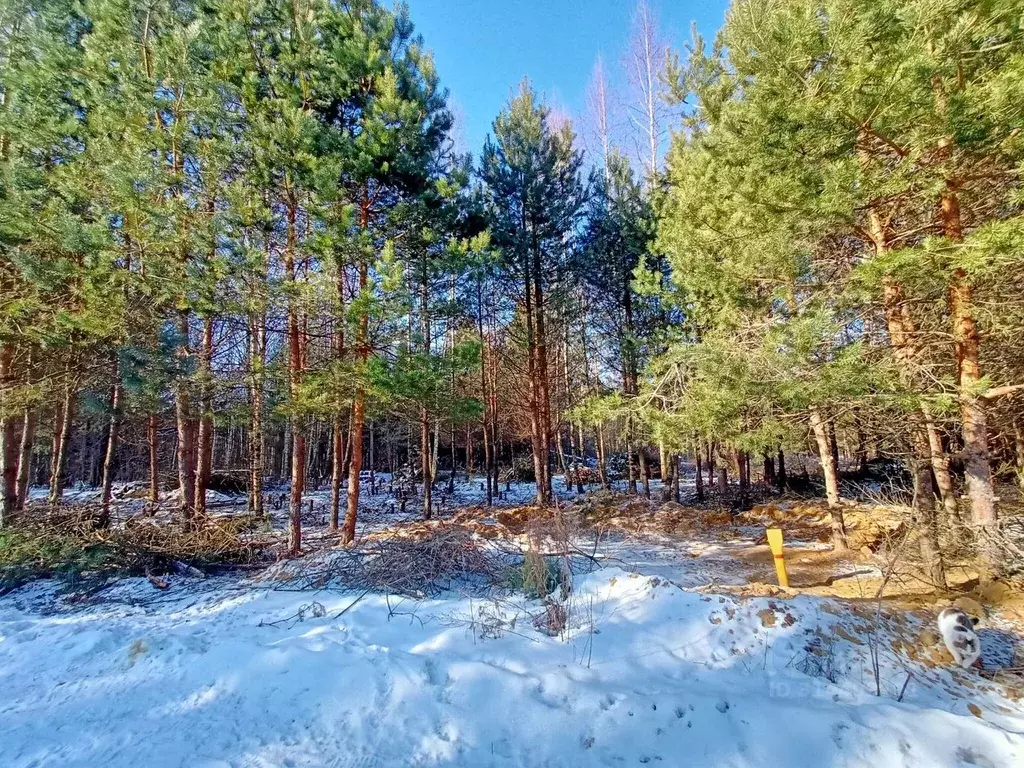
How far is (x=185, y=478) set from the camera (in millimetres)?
8281

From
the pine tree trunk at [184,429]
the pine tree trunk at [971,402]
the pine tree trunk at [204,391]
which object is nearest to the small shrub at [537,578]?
the pine tree trunk at [971,402]

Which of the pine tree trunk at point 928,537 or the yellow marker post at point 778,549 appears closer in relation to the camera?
the pine tree trunk at point 928,537

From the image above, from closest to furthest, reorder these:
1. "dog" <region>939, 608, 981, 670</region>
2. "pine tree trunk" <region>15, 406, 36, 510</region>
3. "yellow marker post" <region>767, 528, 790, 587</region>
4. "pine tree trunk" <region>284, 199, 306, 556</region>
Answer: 1. "dog" <region>939, 608, 981, 670</region>
2. "yellow marker post" <region>767, 528, 790, 587</region>
3. "pine tree trunk" <region>284, 199, 306, 556</region>
4. "pine tree trunk" <region>15, 406, 36, 510</region>

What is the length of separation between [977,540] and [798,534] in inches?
221

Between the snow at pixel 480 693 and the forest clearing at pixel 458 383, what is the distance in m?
0.03

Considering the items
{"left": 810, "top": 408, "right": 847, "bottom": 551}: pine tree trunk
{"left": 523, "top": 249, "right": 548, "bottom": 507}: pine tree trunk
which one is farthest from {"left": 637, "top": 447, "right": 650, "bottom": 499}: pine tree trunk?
{"left": 810, "top": 408, "right": 847, "bottom": 551}: pine tree trunk

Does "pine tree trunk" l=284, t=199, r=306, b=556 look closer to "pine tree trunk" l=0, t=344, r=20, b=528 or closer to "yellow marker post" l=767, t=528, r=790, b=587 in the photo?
"pine tree trunk" l=0, t=344, r=20, b=528

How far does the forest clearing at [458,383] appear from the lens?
9.82 ft

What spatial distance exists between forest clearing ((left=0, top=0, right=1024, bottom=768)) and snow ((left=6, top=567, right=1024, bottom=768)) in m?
0.03

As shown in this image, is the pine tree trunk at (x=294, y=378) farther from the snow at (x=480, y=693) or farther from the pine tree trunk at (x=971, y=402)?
the pine tree trunk at (x=971, y=402)

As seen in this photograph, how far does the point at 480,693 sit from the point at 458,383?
27.6 ft

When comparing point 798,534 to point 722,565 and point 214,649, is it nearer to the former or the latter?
point 722,565

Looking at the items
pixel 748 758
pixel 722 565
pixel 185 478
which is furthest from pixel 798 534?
pixel 185 478

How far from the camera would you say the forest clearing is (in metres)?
2.99
